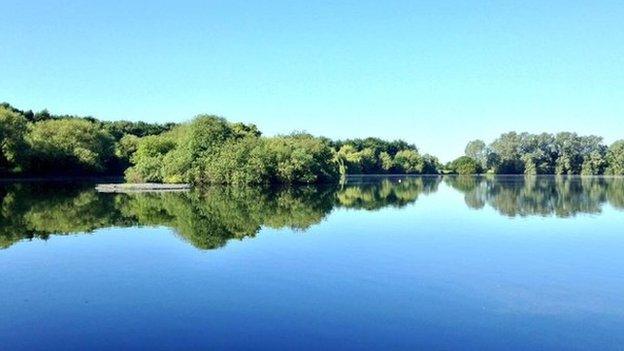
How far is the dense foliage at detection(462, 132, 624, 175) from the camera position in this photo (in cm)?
11706

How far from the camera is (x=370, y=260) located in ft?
48.8

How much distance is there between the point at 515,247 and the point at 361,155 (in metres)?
96.8

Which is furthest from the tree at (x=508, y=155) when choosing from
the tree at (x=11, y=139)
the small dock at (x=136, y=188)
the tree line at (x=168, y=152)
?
the tree at (x=11, y=139)

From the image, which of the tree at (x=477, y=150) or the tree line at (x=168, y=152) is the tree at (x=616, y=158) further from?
the tree line at (x=168, y=152)

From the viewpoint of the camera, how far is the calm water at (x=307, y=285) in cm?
848

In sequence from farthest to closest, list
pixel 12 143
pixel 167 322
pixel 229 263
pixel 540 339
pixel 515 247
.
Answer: pixel 12 143, pixel 515 247, pixel 229 263, pixel 167 322, pixel 540 339

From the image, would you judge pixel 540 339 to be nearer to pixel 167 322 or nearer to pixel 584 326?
pixel 584 326

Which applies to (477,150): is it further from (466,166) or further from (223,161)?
(223,161)

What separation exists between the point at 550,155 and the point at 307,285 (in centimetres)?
12375

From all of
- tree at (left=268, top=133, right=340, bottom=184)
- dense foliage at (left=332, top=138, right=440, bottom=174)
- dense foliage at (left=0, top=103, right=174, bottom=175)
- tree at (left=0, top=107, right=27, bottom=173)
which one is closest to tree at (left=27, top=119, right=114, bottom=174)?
dense foliage at (left=0, top=103, right=174, bottom=175)

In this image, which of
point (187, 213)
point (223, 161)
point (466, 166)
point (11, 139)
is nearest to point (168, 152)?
point (223, 161)

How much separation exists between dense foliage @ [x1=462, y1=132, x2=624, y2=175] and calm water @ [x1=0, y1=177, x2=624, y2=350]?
342ft

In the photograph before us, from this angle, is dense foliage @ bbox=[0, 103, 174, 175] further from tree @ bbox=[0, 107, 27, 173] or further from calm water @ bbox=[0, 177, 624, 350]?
calm water @ bbox=[0, 177, 624, 350]

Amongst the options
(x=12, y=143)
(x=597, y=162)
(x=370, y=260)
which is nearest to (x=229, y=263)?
(x=370, y=260)
